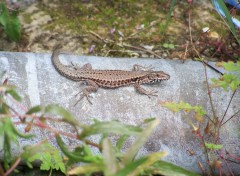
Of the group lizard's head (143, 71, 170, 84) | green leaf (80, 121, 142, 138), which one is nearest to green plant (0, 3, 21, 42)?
lizard's head (143, 71, 170, 84)

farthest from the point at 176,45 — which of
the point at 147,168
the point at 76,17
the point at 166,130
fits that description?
the point at 147,168

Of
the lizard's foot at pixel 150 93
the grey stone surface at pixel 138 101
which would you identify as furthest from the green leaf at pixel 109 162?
the lizard's foot at pixel 150 93

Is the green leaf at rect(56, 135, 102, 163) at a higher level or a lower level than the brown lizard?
lower

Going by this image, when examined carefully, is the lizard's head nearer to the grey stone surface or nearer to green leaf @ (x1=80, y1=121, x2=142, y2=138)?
the grey stone surface

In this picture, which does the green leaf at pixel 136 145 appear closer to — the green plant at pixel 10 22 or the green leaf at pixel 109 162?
the green leaf at pixel 109 162

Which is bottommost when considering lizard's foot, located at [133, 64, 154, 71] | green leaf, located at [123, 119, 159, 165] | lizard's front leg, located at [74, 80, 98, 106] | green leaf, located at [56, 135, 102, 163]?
green leaf, located at [56, 135, 102, 163]

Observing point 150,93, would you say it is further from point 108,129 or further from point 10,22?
point 108,129

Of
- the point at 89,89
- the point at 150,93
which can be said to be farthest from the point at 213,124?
the point at 89,89
